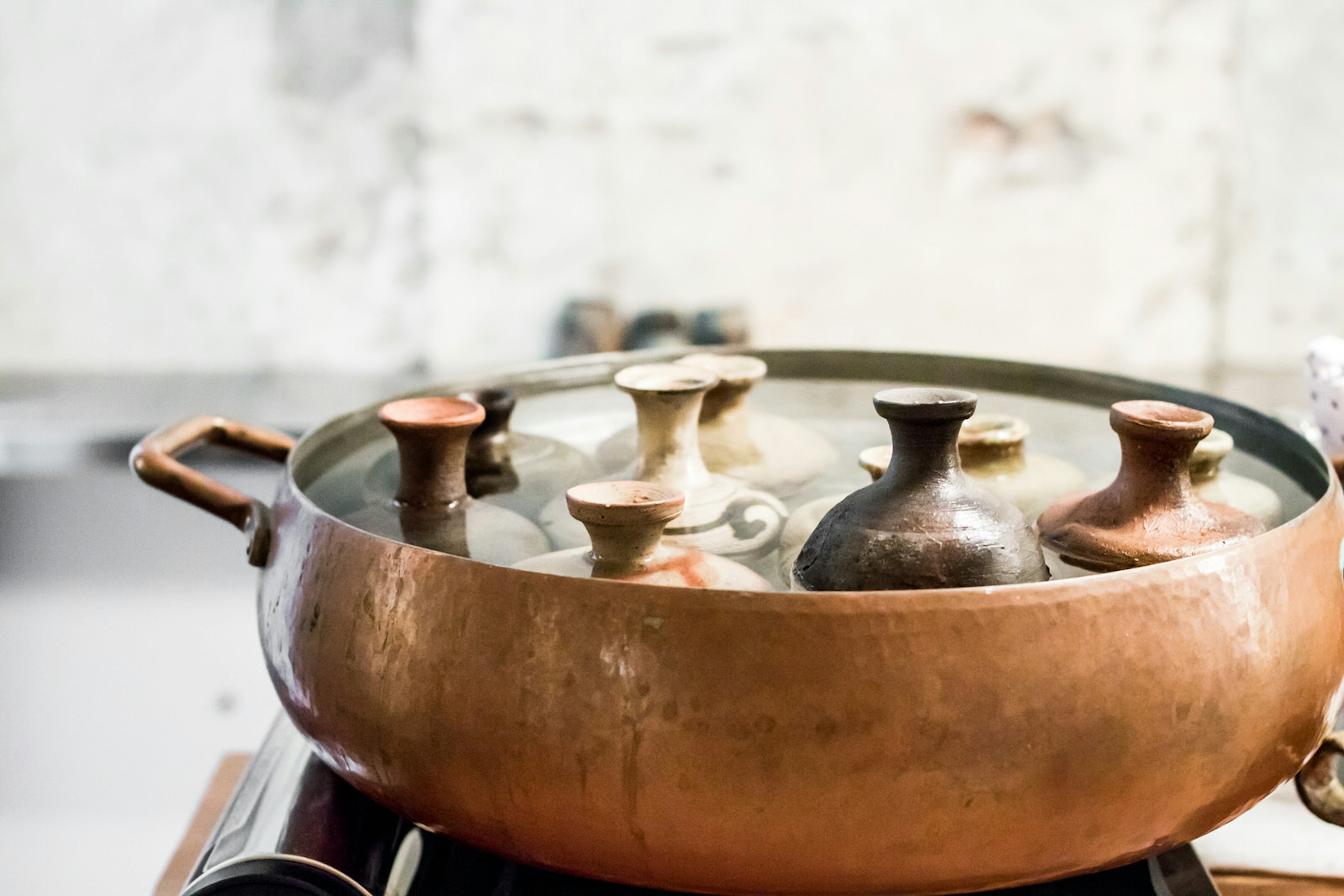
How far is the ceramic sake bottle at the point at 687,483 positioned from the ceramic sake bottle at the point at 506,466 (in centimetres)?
4

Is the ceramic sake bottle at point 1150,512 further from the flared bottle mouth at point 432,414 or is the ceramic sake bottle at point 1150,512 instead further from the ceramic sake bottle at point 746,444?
the flared bottle mouth at point 432,414

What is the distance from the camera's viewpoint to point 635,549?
525 millimetres

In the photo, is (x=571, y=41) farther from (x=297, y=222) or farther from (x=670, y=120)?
(x=297, y=222)

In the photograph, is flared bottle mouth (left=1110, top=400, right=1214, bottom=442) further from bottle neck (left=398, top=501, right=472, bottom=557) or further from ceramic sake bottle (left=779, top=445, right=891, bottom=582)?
bottle neck (left=398, top=501, right=472, bottom=557)

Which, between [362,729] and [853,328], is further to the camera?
Result: [853,328]

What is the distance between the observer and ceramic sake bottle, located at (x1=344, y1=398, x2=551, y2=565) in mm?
617

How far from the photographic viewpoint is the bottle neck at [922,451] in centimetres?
52

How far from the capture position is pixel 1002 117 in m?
1.92

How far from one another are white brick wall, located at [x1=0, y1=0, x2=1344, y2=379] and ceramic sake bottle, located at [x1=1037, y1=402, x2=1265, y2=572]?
1.44 metres

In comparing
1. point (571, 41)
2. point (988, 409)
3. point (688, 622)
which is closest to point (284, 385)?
point (571, 41)

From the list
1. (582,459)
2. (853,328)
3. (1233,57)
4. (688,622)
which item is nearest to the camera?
(688,622)

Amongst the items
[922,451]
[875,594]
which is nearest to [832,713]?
[875,594]

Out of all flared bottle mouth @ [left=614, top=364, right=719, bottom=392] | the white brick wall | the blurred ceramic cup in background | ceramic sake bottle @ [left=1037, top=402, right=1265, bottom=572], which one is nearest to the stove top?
ceramic sake bottle @ [left=1037, top=402, right=1265, bottom=572]

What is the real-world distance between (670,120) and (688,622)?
5.33ft
